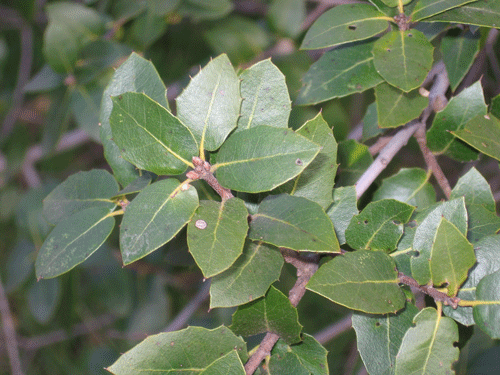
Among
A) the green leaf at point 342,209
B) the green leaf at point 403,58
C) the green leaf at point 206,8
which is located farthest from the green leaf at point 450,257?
the green leaf at point 206,8

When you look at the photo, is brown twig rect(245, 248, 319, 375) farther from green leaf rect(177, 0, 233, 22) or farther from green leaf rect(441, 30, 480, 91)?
green leaf rect(177, 0, 233, 22)

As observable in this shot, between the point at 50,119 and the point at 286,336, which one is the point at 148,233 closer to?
the point at 286,336

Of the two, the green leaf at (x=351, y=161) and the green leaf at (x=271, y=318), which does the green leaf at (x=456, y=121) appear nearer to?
the green leaf at (x=351, y=161)

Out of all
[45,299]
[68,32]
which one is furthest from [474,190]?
[45,299]

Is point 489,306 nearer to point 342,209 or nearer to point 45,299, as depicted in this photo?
point 342,209

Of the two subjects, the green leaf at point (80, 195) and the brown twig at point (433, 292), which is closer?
the brown twig at point (433, 292)
